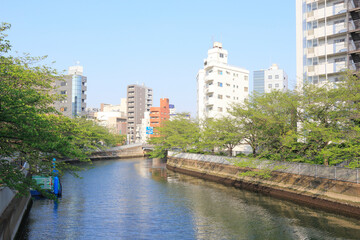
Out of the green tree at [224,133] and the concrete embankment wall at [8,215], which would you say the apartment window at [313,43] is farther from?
the concrete embankment wall at [8,215]

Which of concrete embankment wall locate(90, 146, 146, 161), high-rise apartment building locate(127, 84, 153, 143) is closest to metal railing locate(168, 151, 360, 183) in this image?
→ concrete embankment wall locate(90, 146, 146, 161)

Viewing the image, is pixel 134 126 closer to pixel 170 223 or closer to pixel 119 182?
pixel 119 182

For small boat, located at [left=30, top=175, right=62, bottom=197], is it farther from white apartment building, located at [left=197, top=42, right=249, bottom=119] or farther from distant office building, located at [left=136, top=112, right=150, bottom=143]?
distant office building, located at [left=136, top=112, right=150, bottom=143]

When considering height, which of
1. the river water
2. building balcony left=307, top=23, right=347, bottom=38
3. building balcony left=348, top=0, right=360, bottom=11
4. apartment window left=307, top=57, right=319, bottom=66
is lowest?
the river water

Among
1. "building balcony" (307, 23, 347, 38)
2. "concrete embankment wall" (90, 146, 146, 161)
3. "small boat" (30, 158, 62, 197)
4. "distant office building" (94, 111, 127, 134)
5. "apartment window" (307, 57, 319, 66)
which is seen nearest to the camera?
"small boat" (30, 158, 62, 197)

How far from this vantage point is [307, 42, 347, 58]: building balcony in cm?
4134

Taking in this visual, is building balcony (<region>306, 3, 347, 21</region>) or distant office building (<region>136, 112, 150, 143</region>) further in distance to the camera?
distant office building (<region>136, 112, 150, 143</region>)

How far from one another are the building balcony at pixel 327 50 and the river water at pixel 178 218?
21.1 meters

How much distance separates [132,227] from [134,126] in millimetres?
128346

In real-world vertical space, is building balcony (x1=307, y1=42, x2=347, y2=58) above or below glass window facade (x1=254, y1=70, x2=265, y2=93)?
below

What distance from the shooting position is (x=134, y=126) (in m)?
149

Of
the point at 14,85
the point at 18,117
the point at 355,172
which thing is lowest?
the point at 355,172

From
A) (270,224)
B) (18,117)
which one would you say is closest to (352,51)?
(270,224)

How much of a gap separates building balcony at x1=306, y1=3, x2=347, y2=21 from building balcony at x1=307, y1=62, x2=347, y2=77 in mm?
6328
